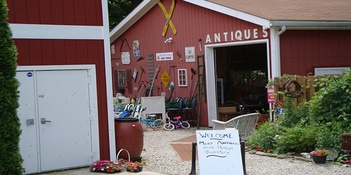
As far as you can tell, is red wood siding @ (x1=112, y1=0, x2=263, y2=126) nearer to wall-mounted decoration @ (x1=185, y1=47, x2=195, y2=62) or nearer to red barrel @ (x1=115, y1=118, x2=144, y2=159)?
wall-mounted decoration @ (x1=185, y1=47, x2=195, y2=62)

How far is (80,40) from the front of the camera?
10.2 meters

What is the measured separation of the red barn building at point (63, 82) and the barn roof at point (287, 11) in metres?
5.14

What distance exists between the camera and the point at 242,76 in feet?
63.8

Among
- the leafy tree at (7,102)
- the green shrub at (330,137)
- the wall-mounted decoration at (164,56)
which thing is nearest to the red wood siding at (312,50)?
the green shrub at (330,137)

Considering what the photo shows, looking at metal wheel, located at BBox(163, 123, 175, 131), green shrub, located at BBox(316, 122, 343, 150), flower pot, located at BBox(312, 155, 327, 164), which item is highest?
green shrub, located at BBox(316, 122, 343, 150)

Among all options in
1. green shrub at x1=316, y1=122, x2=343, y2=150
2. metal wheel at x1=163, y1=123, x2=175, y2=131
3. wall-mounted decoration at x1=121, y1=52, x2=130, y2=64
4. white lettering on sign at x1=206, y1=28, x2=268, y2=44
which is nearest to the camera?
green shrub at x1=316, y1=122, x2=343, y2=150

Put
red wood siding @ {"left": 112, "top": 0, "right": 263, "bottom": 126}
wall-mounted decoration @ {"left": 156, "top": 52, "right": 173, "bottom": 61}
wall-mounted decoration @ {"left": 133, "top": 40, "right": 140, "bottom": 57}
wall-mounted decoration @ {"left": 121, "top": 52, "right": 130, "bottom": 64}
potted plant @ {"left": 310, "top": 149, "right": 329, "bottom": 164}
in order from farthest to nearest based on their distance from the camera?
wall-mounted decoration @ {"left": 121, "top": 52, "right": 130, "bottom": 64} → wall-mounted decoration @ {"left": 133, "top": 40, "right": 140, "bottom": 57} → wall-mounted decoration @ {"left": 156, "top": 52, "right": 173, "bottom": 61} → red wood siding @ {"left": 112, "top": 0, "right": 263, "bottom": 126} → potted plant @ {"left": 310, "top": 149, "right": 329, "bottom": 164}

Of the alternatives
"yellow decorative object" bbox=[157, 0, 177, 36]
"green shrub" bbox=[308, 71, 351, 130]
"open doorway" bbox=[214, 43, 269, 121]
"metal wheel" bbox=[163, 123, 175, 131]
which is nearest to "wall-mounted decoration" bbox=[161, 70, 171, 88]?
"yellow decorative object" bbox=[157, 0, 177, 36]

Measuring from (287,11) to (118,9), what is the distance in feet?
51.8

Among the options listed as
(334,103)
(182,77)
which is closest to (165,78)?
(182,77)

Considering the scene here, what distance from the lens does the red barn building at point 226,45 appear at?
46.6 ft

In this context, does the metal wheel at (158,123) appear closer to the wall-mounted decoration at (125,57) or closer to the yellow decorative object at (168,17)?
the yellow decorative object at (168,17)

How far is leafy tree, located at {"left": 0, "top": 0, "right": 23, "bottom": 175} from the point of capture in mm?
7891

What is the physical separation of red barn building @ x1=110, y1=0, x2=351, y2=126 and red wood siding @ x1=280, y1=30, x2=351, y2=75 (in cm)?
3
